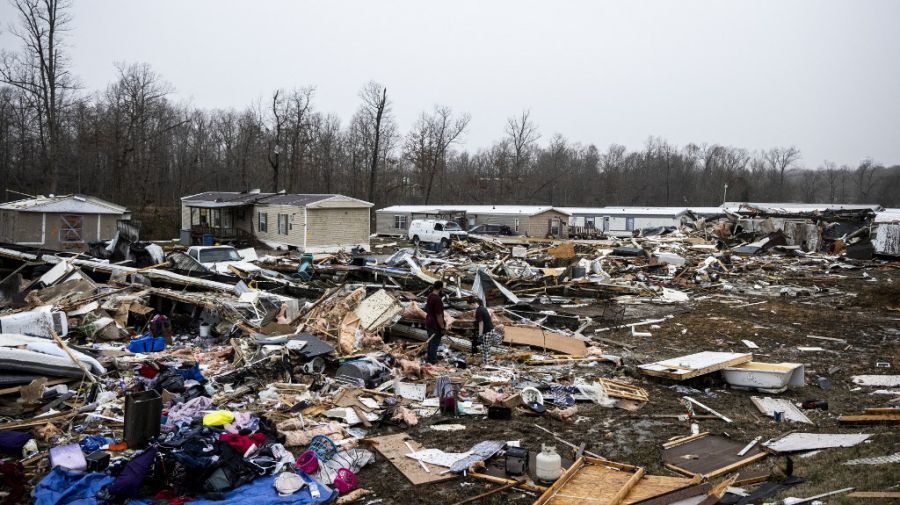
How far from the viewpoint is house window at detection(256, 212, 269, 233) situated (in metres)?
33.6

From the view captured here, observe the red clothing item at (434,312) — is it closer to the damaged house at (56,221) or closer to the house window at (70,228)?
the damaged house at (56,221)

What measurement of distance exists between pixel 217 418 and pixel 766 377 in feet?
26.8

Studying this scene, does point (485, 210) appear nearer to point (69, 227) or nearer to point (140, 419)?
point (69, 227)

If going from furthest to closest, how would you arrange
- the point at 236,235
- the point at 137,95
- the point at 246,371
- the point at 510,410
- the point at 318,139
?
the point at 318,139, the point at 137,95, the point at 236,235, the point at 246,371, the point at 510,410

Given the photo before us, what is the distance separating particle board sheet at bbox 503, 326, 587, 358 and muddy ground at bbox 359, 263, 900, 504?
78cm

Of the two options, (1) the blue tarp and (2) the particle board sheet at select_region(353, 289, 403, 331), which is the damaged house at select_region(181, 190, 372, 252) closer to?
(2) the particle board sheet at select_region(353, 289, 403, 331)

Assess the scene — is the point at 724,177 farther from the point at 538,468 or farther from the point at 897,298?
the point at 538,468

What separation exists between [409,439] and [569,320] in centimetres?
840

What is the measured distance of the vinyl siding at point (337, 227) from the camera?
31284 millimetres

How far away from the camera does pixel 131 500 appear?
5750 mm

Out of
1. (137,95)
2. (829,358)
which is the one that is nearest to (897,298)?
(829,358)

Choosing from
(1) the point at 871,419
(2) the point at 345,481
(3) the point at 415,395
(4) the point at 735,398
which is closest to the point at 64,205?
(3) the point at 415,395

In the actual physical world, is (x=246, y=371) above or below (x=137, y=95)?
below

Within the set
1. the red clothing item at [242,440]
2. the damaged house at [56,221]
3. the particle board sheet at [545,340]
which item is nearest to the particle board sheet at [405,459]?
the red clothing item at [242,440]
